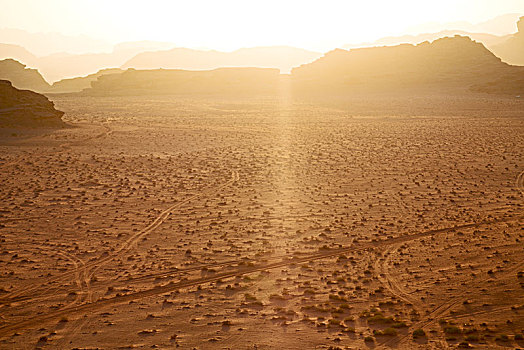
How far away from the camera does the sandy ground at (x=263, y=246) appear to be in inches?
387

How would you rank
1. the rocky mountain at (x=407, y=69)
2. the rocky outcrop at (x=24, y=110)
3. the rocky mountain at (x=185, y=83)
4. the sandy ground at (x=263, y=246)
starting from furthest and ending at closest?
the rocky mountain at (x=185, y=83), the rocky mountain at (x=407, y=69), the rocky outcrop at (x=24, y=110), the sandy ground at (x=263, y=246)

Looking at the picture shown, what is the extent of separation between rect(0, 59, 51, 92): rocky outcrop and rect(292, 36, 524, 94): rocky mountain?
62328 millimetres

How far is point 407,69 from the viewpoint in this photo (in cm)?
8712

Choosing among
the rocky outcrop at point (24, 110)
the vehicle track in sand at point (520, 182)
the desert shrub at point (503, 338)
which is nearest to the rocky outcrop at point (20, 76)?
the rocky outcrop at point (24, 110)

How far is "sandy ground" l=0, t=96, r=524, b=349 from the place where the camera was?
9836 millimetres

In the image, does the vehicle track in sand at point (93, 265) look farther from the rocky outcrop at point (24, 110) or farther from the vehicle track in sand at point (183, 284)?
the rocky outcrop at point (24, 110)

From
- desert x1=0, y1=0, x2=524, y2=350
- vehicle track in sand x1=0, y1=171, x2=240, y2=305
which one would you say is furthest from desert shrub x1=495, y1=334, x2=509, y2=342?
vehicle track in sand x1=0, y1=171, x2=240, y2=305

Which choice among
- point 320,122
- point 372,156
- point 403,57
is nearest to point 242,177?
point 372,156

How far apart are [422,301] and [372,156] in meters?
17.1

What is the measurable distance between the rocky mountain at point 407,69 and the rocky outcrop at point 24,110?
5200 cm

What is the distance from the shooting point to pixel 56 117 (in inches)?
1556

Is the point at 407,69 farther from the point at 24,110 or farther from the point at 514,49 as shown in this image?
the point at 514,49

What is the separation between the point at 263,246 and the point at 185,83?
260 ft

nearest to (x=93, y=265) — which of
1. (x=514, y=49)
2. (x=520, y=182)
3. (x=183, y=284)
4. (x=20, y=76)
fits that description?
(x=183, y=284)
